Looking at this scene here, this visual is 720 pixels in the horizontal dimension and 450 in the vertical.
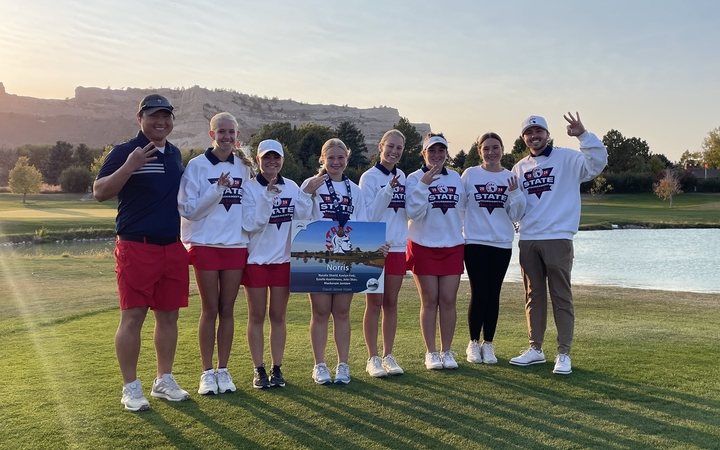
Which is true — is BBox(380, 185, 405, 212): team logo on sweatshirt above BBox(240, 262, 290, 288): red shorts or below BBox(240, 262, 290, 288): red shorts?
above

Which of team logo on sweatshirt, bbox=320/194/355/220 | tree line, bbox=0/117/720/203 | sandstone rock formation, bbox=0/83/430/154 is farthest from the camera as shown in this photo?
sandstone rock formation, bbox=0/83/430/154

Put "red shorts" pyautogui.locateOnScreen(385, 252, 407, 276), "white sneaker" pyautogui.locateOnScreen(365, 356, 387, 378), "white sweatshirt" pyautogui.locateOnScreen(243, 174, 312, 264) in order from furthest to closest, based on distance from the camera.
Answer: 1. "red shorts" pyautogui.locateOnScreen(385, 252, 407, 276)
2. "white sneaker" pyautogui.locateOnScreen(365, 356, 387, 378)
3. "white sweatshirt" pyautogui.locateOnScreen(243, 174, 312, 264)

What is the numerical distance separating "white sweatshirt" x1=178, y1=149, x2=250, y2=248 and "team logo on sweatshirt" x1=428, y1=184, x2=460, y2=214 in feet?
5.56

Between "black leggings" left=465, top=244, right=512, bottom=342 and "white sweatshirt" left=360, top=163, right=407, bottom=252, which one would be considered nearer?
"white sweatshirt" left=360, top=163, right=407, bottom=252

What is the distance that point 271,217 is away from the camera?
4.69m

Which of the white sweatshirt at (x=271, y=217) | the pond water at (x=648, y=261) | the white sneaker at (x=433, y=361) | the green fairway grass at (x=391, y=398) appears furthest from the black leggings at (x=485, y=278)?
the pond water at (x=648, y=261)

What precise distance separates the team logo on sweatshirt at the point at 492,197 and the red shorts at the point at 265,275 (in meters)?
1.91

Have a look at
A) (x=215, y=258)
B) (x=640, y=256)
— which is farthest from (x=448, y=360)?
(x=640, y=256)

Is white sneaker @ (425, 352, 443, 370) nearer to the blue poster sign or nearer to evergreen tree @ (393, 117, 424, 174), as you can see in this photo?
the blue poster sign

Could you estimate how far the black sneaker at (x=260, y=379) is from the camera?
4.64 m

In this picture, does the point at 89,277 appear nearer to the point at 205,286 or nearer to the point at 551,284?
the point at 205,286

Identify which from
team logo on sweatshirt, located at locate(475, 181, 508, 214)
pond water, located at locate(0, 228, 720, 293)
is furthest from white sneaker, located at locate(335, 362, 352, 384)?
pond water, located at locate(0, 228, 720, 293)

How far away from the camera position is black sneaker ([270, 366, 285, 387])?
4668 mm

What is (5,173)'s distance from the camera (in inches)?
3243
